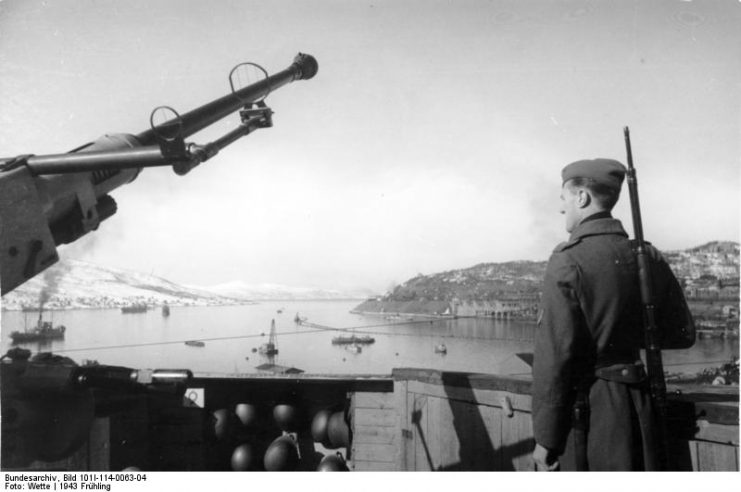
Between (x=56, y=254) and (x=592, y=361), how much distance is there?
307 centimetres

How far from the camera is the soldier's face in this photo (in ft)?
7.13

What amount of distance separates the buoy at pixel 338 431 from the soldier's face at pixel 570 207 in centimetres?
291

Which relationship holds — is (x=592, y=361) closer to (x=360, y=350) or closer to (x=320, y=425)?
(x=320, y=425)

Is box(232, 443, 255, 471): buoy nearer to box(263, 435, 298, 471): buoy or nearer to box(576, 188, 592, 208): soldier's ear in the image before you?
box(263, 435, 298, 471): buoy

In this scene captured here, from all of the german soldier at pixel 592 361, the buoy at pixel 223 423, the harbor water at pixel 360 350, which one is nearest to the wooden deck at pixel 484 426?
the german soldier at pixel 592 361

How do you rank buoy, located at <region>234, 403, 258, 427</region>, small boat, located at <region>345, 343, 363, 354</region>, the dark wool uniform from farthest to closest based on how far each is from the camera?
1. small boat, located at <region>345, 343, 363, 354</region>
2. buoy, located at <region>234, 403, 258, 427</region>
3. the dark wool uniform

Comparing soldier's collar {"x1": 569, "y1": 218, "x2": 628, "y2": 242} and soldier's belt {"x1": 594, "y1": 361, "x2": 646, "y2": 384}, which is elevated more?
soldier's collar {"x1": 569, "y1": 218, "x2": 628, "y2": 242}

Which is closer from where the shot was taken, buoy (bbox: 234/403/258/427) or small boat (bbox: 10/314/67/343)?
buoy (bbox: 234/403/258/427)

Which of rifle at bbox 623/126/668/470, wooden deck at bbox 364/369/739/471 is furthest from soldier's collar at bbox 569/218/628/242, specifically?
wooden deck at bbox 364/369/739/471

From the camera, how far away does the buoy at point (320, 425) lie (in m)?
4.36

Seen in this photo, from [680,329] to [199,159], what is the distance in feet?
7.91
